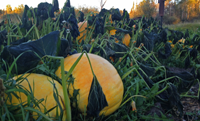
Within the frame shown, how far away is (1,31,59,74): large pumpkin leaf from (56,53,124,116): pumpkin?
Answer: 0.66ft

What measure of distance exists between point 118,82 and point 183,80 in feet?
2.05

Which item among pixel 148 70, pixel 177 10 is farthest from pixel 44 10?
pixel 177 10

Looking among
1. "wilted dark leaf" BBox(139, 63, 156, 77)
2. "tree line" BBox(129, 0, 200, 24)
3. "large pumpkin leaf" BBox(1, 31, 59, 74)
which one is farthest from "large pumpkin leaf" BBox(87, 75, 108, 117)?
"tree line" BBox(129, 0, 200, 24)

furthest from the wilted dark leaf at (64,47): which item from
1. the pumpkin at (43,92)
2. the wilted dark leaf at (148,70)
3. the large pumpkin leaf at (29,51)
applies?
the wilted dark leaf at (148,70)

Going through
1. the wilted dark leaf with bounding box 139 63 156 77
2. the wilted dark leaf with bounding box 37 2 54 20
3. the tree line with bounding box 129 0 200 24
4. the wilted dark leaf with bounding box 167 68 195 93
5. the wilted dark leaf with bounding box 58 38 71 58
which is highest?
the tree line with bounding box 129 0 200 24

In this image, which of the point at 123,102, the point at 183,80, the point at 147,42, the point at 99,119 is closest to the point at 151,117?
the point at 123,102

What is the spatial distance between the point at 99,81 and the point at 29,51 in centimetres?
52

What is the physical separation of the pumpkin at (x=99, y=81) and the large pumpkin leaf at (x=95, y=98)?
0.34 feet

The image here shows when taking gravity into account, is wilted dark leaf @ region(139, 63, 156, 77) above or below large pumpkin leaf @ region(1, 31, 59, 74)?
below

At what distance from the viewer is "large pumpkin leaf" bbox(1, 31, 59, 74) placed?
1.05 m

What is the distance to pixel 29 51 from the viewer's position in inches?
41.6

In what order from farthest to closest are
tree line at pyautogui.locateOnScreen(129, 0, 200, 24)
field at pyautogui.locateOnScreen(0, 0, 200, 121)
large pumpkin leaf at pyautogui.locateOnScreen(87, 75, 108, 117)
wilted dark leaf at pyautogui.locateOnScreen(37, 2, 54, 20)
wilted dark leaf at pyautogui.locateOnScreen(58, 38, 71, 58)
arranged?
tree line at pyautogui.locateOnScreen(129, 0, 200, 24) → wilted dark leaf at pyautogui.locateOnScreen(37, 2, 54, 20) → wilted dark leaf at pyautogui.locateOnScreen(58, 38, 71, 58) → large pumpkin leaf at pyautogui.locateOnScreen(87, 75, 108, 117) → field at pyautogui.locateOnScreen(0, 0, 200, 121)

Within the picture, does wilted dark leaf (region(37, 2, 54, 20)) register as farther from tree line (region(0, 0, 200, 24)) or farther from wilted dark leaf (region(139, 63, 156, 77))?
tree line (region(0, 0, 200, 24))

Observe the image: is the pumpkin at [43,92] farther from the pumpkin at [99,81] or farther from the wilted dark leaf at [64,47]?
the wilted dark leaf at [64,47]
